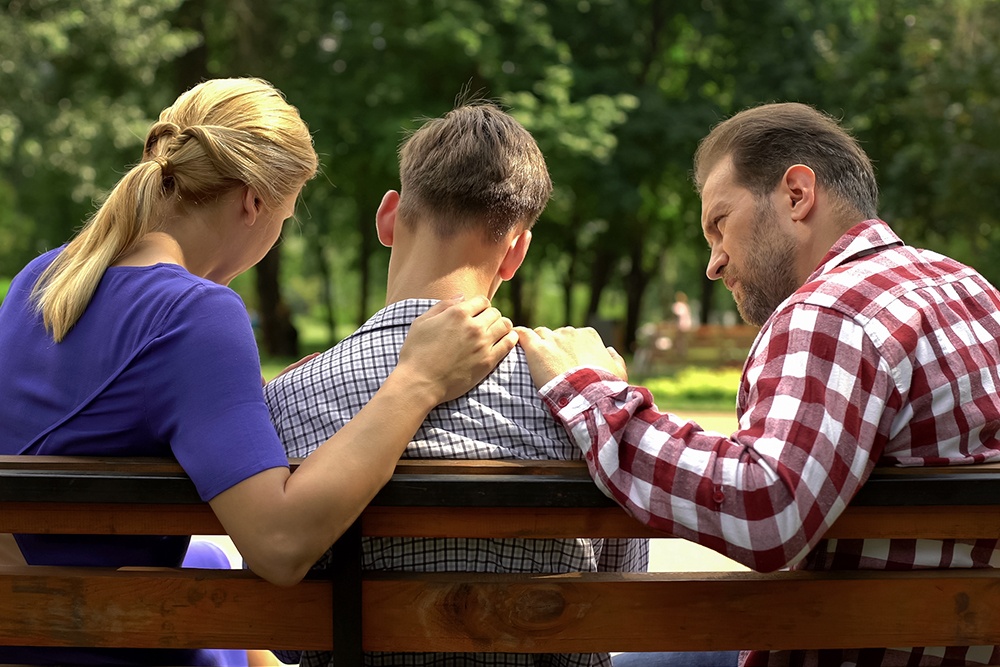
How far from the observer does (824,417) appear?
1944 mm

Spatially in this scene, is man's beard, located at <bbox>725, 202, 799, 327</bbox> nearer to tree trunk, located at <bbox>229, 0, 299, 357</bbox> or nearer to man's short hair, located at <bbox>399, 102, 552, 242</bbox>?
man's short hair, located at <bbox>399, 102, 552, 242</bbox>

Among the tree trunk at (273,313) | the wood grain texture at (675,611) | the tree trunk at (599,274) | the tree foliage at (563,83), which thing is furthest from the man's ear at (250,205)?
the tree trunk at (599,274)

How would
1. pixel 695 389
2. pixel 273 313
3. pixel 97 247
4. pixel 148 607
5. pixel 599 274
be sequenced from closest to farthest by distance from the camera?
pixel 148 607, pixel 97 247, pixel 695 389, pixel 273 313, pixel 599 274

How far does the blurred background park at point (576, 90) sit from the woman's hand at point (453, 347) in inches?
553

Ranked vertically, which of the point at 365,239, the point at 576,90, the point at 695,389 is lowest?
the point at 365,239

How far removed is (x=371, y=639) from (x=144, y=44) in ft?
67.4

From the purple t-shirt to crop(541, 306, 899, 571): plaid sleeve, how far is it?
616 millimetres

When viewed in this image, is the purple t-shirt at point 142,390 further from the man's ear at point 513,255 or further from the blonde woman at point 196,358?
the man's ear at point 513,255

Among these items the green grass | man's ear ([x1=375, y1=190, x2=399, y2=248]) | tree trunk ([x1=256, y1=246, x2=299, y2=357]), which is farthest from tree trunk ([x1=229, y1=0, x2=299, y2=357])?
man's ear ([x1=375, y1=190, x2=399, y2=248])

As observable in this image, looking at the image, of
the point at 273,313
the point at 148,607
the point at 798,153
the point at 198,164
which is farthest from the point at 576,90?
the point at 148,607

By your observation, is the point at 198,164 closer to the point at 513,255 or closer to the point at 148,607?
the point at 513,255

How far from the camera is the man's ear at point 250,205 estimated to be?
8.45 ft

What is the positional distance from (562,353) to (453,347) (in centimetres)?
22

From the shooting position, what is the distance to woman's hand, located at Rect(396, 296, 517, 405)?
212 centimetres
